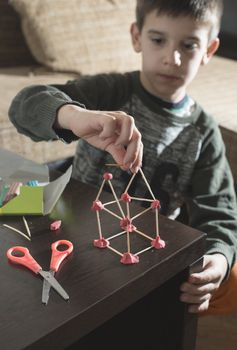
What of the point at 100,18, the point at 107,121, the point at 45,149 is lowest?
the point at 45,149

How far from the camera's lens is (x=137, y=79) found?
3.42ft

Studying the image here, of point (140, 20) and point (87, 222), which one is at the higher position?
point (140, 20)

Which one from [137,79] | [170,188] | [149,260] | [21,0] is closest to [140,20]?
[137,79]

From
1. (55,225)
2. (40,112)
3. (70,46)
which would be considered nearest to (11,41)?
(70,46)

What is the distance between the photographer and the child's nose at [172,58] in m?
0.95

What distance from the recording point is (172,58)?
0.95 metres

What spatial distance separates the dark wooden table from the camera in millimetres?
476

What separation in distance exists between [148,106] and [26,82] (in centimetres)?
67

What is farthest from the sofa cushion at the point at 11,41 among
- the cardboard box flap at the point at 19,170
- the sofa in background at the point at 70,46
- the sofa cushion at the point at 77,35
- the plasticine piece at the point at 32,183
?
the plasticine piece at the point at 32,183

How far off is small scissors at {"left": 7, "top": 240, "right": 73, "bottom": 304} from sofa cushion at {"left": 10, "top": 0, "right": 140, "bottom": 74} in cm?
119

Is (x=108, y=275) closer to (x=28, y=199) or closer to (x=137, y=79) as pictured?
(x=28, y=199)

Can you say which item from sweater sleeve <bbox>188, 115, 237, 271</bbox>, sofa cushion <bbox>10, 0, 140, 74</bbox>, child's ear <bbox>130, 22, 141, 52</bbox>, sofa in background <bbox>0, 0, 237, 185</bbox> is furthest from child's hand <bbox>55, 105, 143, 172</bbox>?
sofa cushion <bbox>10, 0, 140, 74</bbox>

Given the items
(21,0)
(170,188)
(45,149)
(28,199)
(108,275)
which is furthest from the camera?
(21,0)

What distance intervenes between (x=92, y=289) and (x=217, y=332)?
582 millimetres
